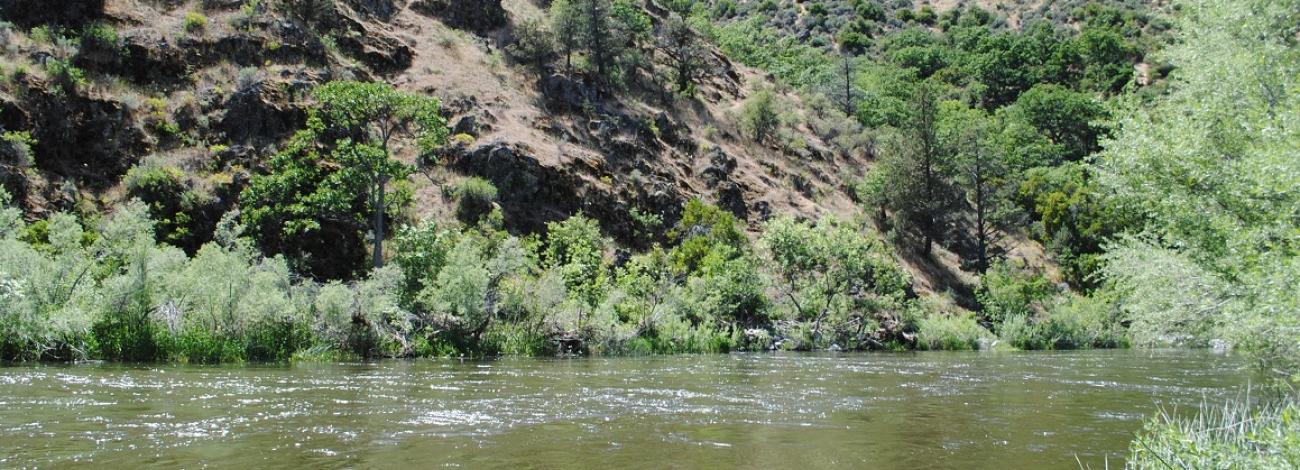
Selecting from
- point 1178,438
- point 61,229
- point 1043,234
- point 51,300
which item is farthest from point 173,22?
point 1043,234

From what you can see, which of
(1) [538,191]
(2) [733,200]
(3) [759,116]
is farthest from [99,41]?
(3) [759,116]

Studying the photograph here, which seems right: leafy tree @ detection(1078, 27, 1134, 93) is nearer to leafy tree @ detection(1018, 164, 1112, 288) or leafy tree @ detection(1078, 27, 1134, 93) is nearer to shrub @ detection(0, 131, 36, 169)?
leafy tree @ detection(1018, 164, 1112, 288)

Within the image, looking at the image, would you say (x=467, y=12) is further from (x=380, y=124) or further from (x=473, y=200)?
(x=380, y=124)

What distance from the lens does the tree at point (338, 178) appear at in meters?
34.6

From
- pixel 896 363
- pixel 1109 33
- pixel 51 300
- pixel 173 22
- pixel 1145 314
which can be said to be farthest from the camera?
pixel 1109 33

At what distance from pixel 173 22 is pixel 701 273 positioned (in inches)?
1233

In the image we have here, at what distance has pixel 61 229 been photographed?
2612cm

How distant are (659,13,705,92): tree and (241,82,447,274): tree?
30.8 meters

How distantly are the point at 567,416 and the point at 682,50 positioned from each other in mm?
55027

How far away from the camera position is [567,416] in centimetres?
1379

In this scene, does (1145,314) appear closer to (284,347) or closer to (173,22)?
(284,347)

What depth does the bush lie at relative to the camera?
136 feet

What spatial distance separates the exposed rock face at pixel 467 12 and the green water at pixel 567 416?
38998 mm

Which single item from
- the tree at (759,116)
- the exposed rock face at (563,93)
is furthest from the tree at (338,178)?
the tree at (759,116)
